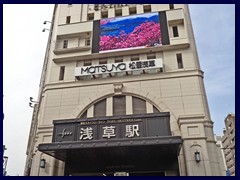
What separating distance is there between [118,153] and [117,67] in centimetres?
607

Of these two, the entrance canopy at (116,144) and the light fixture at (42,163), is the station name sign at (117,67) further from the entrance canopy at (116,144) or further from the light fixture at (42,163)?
the light fixture at (42,163)

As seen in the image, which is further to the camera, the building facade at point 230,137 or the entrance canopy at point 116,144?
the building facade at point 230,137

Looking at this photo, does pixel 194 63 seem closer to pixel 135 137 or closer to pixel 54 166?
pixel 135 137

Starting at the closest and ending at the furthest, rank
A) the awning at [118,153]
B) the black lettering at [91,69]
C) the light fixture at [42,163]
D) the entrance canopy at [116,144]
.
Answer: the awning at [118,153] → the entrance canopy at [116,144] → the light fixture at [42,163] → the black lettering at [91,69]

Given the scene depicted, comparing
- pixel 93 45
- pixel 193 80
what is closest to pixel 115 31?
pixel 93 45

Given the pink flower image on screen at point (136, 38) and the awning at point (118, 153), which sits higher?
the pink flower image on screen at point (136, 38)

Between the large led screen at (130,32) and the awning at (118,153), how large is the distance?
7.74m

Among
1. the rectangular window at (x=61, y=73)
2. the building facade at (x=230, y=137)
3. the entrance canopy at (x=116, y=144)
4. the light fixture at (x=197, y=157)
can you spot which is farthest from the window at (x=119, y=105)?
the building facade at (x=230, y=137)

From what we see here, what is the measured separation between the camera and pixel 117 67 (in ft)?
49.1

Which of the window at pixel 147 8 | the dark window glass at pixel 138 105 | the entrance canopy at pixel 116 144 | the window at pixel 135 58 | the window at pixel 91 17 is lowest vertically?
the entrance canopy at pixel 116 144

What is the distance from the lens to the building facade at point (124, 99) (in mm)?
11133

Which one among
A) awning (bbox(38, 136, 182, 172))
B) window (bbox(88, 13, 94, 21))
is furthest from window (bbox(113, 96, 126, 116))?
window (bbox(88, 13, 94, 21))

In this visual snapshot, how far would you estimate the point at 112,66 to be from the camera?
49.2ft

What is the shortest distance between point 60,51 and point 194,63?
9.90 metres
